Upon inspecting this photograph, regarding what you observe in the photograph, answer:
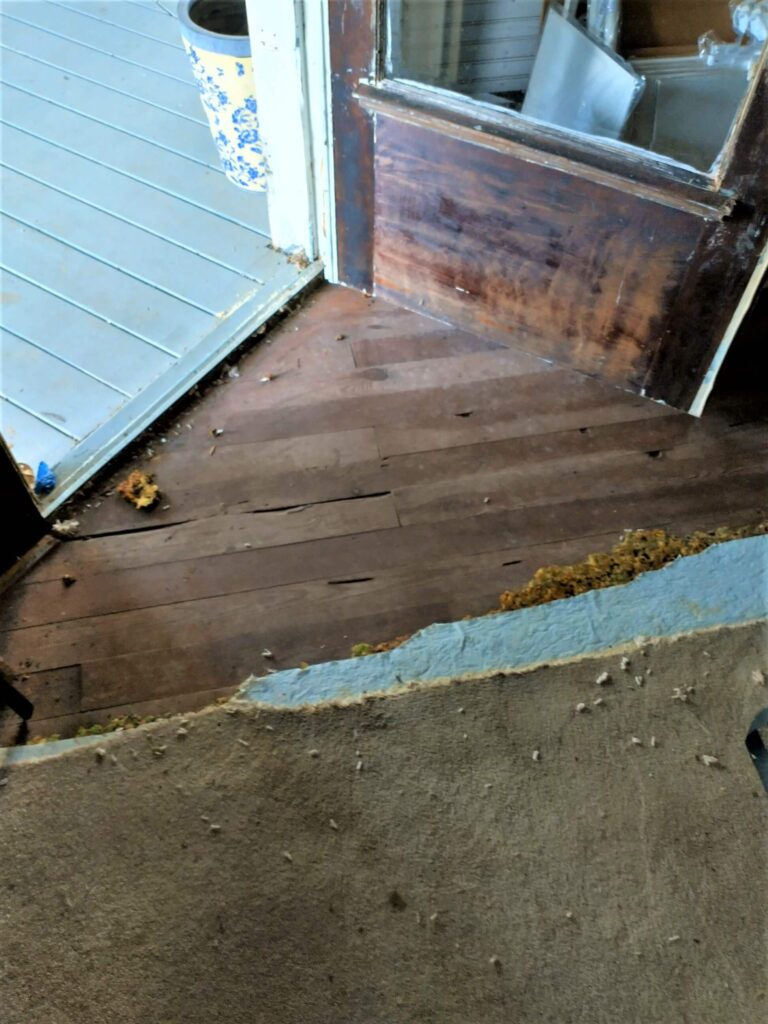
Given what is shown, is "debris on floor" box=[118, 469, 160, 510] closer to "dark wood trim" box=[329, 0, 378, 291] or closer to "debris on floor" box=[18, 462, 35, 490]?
"debris on floor" box=[18, 462, 35, 490]

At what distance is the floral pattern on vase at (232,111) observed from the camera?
1.86 meters

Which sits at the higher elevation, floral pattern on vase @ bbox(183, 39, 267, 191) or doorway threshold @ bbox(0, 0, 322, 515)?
floral pattern on vase @ bbox(183, 39, 267, 191)

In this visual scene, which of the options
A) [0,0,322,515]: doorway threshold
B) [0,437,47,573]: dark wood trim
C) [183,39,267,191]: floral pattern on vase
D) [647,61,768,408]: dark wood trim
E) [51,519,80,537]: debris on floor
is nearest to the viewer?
[647,61,768,408]: dark wood trim

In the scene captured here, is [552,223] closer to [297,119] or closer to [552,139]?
[552,139]

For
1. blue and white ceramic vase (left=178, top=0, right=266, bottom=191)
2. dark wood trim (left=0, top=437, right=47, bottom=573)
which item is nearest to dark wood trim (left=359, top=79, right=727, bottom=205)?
blue and white ceramic vase (left=178, top=0, right=266, bottom=191)

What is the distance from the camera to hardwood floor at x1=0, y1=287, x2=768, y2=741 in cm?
142

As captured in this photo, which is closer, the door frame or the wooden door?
the wooden door

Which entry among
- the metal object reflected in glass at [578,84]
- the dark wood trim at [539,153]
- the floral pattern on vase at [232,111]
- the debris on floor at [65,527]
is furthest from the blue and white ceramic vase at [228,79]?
Answer: the debris on floor at [65,527]

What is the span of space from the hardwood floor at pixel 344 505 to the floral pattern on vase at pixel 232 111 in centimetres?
47

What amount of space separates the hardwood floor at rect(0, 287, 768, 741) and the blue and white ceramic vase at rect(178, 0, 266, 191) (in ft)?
1.58

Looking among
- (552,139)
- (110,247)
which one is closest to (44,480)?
(110,247)

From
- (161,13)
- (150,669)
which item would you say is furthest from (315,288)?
(161,13)

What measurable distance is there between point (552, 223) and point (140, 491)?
2.90ft

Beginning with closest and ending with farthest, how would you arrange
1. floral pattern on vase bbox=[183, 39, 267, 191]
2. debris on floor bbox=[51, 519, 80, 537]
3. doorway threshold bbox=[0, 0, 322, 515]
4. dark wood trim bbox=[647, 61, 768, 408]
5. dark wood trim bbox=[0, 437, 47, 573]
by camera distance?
dark wood trim bbox=[647, 61, 768, 408], dark wood trim bbox=[0, 437, 47, 573], debris on floor bbox=[51, 519, 80, 537], doorway threshold bbox=[0, 0, 322, 515], floral pattern on vase bbox=[183, 39, 267, 191]
